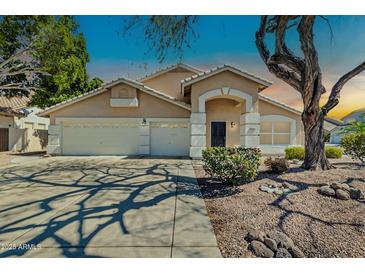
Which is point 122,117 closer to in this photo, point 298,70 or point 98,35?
point 98,35

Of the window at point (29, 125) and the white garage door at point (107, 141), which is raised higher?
the window at point (29, 125)

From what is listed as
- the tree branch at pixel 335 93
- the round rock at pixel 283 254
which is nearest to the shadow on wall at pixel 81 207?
the round rock at pixel 283 254

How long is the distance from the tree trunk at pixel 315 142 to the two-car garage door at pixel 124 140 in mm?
7367

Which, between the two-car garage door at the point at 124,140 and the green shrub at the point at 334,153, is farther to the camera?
the two-car garage door at the point at 124,140

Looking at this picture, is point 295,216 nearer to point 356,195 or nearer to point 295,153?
point 356,195

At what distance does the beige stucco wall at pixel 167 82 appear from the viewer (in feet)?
55.0

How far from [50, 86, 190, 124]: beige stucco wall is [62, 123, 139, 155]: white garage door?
30.5 inches

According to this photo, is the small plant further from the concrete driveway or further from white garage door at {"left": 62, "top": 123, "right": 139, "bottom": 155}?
white garage door at {"left": 62, "top": 123, "right": 139, "bottom": 155}

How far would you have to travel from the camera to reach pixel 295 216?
3795 mm

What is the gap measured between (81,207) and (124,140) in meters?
9.22

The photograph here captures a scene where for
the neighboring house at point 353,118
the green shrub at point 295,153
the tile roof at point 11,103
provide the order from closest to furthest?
the neighboring house at point 353,118
the green shrub at point 295,153
the tile roof at point 11,103

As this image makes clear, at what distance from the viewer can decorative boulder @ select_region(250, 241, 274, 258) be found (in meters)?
2.73

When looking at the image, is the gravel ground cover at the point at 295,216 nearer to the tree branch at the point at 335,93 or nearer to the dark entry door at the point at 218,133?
the tree branch at the point at 335,93

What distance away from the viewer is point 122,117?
13258 millimetres
